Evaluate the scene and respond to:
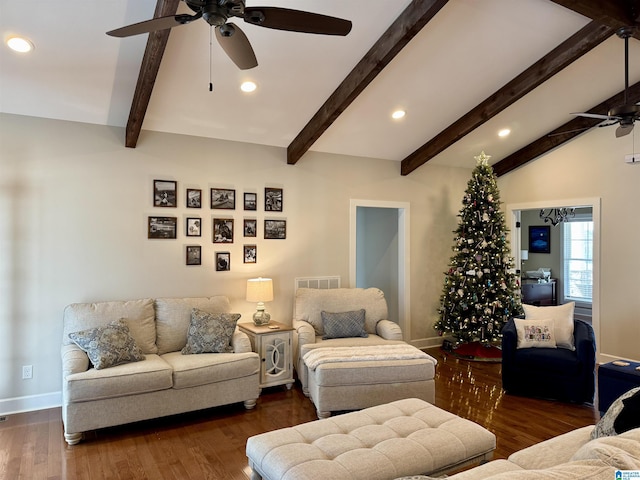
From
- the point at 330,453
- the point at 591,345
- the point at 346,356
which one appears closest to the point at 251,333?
the point at 346,356

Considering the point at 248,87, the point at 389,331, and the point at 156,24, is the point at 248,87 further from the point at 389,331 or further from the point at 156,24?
the point at 389,331

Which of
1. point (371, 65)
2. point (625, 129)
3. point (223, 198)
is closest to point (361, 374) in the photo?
point (223, 198)

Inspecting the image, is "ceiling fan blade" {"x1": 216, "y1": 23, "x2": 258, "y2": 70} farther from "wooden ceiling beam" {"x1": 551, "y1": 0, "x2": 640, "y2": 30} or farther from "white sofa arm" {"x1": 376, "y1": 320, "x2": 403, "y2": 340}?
"white sofa arm" {"x1": 376, "y1": 320, "x2": 403, "y2": 340}

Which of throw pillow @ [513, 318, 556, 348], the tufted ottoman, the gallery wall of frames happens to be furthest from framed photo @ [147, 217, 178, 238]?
throw pillow @ [513, 318, 556, 348]

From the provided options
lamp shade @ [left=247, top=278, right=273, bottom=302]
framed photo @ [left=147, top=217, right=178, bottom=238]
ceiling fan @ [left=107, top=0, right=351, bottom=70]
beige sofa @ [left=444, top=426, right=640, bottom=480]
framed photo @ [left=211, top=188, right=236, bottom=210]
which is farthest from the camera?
framed photo @ [left=211, top=188, right=236, bottom=210]

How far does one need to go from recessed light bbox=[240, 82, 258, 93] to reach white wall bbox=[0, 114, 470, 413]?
3.10 ft

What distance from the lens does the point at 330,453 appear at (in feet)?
7.73

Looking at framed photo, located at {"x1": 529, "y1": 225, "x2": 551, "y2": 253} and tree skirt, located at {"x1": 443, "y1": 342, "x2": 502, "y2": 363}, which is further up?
framed photo, located at {"x1": 529, "y1": 225, "x2": 551, "y2": 253}

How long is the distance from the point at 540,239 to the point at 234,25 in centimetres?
945

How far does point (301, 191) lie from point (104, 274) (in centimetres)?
248

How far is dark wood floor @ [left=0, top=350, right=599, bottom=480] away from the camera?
122 inches

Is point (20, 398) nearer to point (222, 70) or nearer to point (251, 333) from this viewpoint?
point (251, 333)

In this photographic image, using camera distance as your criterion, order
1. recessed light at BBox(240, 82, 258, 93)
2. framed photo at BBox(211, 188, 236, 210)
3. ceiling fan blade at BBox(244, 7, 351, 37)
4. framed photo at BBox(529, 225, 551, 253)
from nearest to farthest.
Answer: ceiling fan blade at BBox(244, 7, 351, 37)
recessed light at BBox(240, 82, 258, 93)
framed photo at BBox(211, 188, 236, 210)
framed photo at BBox(529, 225, 551, 253)

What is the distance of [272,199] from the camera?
544cm
